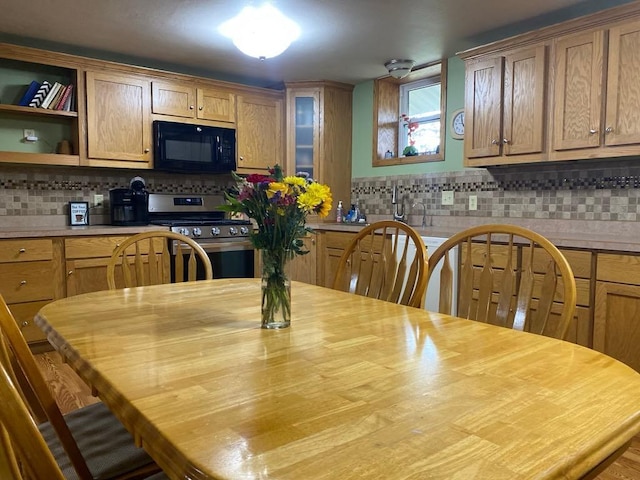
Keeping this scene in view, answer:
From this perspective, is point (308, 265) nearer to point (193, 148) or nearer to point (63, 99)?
point (193, 148)

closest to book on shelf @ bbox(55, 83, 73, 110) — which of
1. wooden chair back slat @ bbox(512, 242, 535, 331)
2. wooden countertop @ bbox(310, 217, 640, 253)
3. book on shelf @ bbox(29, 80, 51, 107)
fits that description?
book on shelf @ bbox(29, 80, 51, 107)

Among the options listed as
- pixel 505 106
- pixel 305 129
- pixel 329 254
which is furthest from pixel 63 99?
pixel 505 106

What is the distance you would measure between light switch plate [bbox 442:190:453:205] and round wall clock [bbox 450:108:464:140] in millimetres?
416

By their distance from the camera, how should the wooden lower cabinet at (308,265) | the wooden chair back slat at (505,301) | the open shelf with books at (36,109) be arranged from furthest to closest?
the wooden lower cabinet at (308,265) < the open shelf with books at (36,109) < the wooden chair back slat at (505,301)

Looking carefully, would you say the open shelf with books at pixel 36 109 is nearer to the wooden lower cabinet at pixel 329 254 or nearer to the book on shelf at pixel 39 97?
the book on shelf at pixel 39 97

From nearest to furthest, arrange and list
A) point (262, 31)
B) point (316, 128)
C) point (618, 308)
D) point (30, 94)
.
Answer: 1. point (618, 308)
2. point (262, 31)
3. point (30, 94)
4. point (316, 128)

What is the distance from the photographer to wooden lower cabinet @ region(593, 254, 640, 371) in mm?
2203

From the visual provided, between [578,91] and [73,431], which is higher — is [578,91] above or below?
above

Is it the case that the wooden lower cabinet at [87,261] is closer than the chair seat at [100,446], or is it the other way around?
the chair seat at [100,446]

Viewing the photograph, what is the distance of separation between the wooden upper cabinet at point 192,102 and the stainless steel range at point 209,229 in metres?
0.73

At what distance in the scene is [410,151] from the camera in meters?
4.08

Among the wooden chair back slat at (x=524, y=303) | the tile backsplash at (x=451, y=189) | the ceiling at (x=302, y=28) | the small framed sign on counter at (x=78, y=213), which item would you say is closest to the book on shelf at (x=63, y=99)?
the ceiling at (x=302, y=28)

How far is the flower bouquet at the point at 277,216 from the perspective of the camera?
1.13m

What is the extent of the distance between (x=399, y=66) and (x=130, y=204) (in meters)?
2.34
